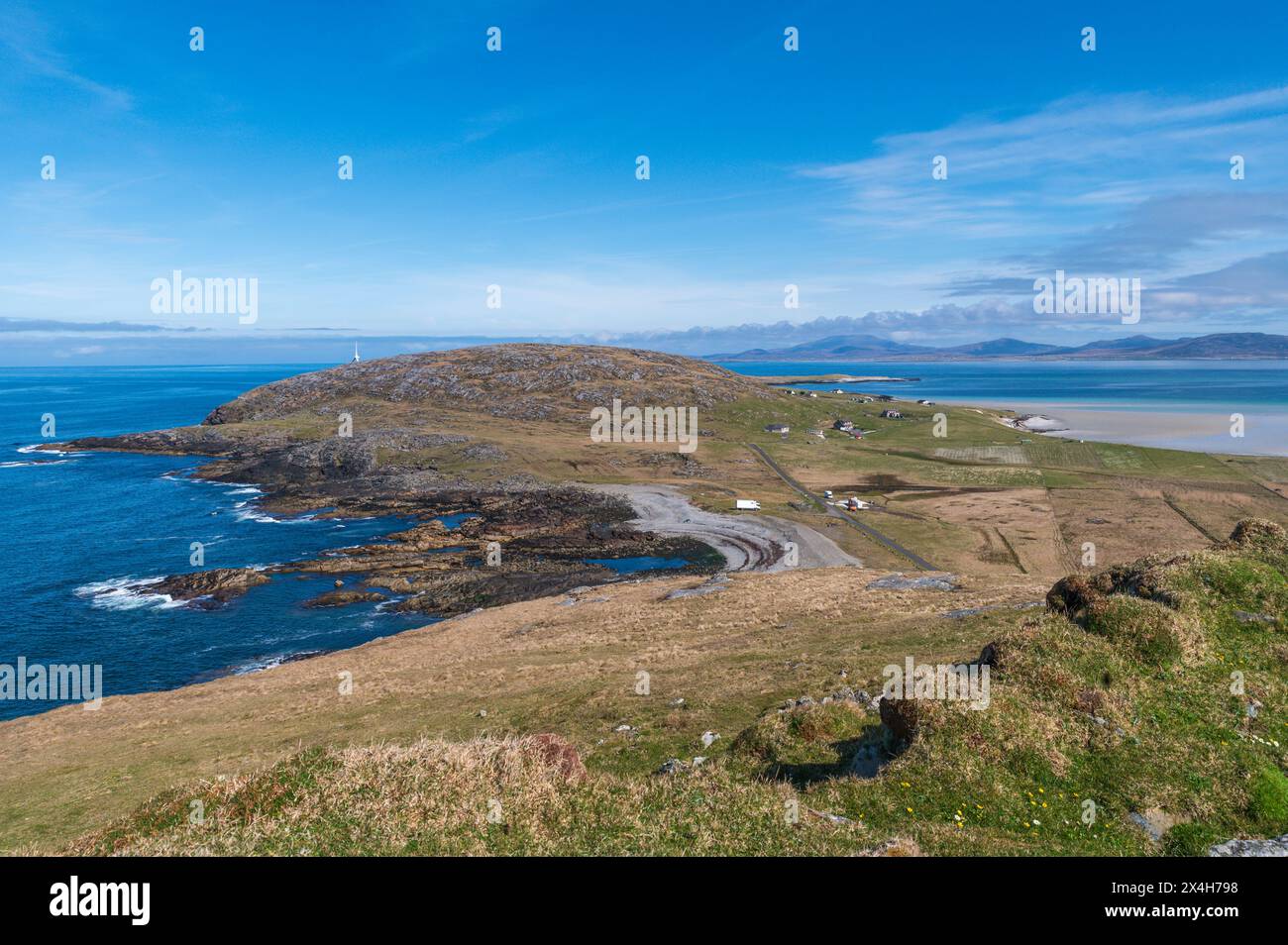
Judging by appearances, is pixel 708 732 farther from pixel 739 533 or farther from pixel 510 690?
pixel 739 533

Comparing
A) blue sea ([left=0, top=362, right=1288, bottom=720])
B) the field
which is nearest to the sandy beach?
the field

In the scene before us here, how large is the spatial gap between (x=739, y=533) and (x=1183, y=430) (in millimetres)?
142601

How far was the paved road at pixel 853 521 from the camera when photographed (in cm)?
6850

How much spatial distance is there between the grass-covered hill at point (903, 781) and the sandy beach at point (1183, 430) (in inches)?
5478

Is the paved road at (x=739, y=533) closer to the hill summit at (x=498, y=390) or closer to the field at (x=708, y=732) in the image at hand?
the field at (x=708, y=732)

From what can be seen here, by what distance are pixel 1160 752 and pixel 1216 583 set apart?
34.7 feet

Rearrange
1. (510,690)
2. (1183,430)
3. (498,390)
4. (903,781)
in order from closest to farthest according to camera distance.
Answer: (903,781) < (510,690) < (1183,430) < (498,390)

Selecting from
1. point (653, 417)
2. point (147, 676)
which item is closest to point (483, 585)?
point (147, 676)

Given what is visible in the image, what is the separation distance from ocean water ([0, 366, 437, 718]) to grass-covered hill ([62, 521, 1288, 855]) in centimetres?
3805

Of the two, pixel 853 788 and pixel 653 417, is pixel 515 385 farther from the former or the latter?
pixel 853 788

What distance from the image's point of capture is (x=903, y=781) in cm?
1628

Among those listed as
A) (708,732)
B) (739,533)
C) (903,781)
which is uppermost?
(903,781)

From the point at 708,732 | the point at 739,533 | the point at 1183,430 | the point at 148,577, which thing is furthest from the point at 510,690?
the point at 1183,430

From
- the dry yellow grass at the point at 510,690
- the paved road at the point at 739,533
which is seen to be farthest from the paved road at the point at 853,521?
the dry yellow grass at the point at 510,690
